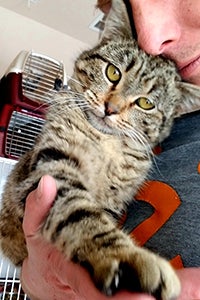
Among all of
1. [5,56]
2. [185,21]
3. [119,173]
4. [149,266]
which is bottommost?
[5,56]

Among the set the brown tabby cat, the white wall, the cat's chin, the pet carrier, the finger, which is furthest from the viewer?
the white wall

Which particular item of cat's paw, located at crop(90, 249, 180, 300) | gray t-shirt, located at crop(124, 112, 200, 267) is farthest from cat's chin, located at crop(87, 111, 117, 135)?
cat's paw, located at crop(90, 249, 180, 300)

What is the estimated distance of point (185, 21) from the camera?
3.02 feet

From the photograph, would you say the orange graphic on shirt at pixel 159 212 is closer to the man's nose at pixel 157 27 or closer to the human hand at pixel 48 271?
the human hand at pixel 48 271

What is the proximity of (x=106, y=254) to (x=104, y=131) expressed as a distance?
42 centimetres

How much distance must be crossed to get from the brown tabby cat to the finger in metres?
0.01

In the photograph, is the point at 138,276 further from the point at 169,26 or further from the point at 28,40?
the point at 28,40

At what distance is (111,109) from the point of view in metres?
0.89

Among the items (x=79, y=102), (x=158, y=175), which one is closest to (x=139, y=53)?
(x=79, y=102)

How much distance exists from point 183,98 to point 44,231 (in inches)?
19.1

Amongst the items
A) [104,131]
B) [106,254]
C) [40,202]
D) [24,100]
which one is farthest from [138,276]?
[24,100]

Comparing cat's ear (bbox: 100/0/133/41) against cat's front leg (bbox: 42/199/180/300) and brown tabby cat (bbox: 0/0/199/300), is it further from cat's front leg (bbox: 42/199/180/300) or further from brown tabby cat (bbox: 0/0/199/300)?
cat's front leg (bbox: 42/199/180/300)

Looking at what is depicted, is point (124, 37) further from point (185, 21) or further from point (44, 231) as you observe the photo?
point (44, 231)

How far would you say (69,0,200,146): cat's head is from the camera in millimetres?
916
